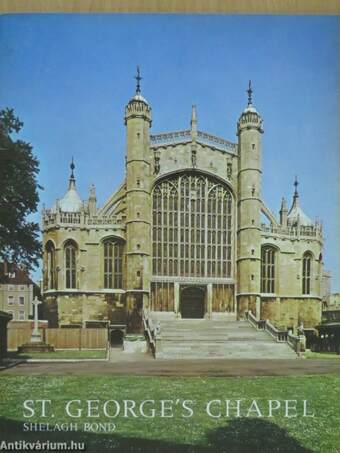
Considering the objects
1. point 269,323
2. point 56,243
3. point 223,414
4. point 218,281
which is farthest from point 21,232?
point 218,281

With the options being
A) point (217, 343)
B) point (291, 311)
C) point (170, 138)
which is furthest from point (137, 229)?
point (217, 343)

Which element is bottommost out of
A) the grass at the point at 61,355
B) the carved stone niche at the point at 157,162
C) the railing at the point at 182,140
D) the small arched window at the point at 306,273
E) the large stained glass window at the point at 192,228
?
the grass at the point at 61,355

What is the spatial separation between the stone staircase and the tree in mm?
3946

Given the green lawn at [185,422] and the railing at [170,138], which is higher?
the railing at [170,138]


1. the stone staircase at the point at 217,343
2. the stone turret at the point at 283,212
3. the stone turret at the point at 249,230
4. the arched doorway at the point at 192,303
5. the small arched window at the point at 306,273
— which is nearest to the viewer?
the stone turret at the point at 283,212

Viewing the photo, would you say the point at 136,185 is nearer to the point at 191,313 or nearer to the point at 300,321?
the point at 191,313

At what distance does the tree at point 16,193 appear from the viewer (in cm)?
679

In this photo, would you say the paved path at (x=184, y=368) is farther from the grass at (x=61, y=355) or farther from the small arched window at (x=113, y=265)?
the small arched window at (x=113, y=265)

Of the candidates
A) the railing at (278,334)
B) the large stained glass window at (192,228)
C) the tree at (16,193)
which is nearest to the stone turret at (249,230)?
the large stained glass window at (192,228)

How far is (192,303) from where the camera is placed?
15.8 m

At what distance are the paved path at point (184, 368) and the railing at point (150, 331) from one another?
5.79ft

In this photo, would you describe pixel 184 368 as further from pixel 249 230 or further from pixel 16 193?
pixel 249 230

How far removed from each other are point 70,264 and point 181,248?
3.01 metres

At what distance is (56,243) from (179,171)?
4.01 metres
